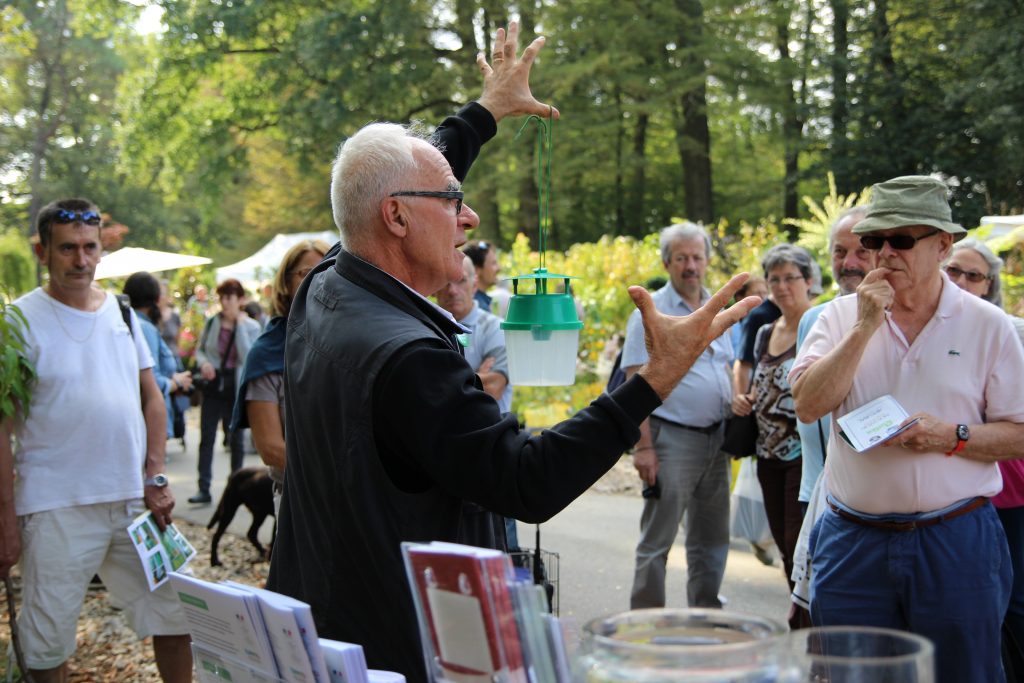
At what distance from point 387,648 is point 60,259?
2823 millimetres

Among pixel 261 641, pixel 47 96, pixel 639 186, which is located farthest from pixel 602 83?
pixel 47 96

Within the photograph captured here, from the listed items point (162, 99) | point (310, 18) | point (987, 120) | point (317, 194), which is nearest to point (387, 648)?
point (987, 120)

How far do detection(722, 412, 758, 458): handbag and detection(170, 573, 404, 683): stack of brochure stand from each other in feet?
12.9

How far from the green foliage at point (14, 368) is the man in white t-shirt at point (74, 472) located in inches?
1.2

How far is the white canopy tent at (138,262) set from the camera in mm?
6727

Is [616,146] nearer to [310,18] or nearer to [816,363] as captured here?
[310,18]

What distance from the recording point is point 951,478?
3062 mm

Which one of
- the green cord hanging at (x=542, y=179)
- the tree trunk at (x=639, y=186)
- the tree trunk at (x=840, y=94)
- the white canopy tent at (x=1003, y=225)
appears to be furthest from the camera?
the tree trunk at (x=639, y=186)

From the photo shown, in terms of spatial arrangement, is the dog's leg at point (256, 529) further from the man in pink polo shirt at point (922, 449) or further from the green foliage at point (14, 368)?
the man in pink polo shirt at point (922, 449)

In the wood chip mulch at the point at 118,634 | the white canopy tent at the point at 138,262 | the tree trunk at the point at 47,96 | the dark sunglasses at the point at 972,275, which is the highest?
the tree trunk at the point at 47,96

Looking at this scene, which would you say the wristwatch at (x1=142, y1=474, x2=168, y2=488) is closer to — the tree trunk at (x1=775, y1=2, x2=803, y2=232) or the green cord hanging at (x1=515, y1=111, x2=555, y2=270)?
the green cord hanging at (x1=515, y1=111, x2=555, y2=270)

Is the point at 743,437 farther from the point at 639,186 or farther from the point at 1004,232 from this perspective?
the point at 639,186

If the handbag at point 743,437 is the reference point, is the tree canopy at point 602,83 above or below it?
above

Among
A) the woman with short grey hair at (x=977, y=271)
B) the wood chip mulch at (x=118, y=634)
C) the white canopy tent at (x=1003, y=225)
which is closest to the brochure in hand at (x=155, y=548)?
the wood chip mulch at (x=118, y=634)
